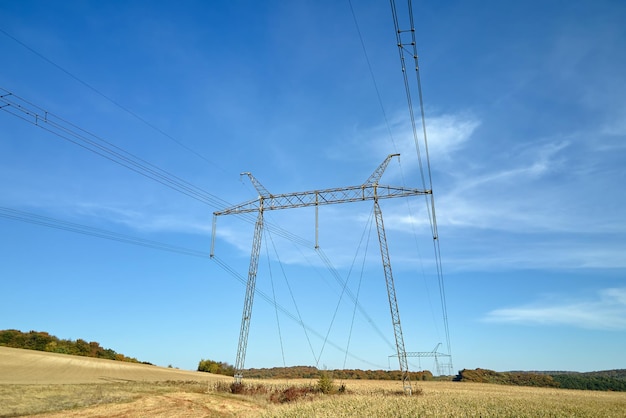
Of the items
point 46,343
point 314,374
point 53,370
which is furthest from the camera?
point 314,374

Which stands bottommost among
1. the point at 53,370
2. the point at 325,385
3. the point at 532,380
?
the point at 325,385

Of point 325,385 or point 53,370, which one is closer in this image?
point 325,385

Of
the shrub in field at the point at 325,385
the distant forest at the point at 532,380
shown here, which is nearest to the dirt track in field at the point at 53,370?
the shrub in field at the point at 325,385

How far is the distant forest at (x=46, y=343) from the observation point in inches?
4569

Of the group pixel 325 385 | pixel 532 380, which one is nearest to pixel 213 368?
pixel 325 385

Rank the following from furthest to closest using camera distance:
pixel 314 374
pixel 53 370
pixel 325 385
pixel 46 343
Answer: pixel 314 374
pixel 46 343
pixel 53 370
pixel 325 385

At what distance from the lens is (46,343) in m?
121

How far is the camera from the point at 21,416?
26.9 metres

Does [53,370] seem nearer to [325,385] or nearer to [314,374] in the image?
[325,385]

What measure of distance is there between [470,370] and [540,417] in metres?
142

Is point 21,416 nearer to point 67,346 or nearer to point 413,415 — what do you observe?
point 413,415

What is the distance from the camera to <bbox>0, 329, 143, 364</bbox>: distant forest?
116062 mm

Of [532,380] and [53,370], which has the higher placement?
[532,380]

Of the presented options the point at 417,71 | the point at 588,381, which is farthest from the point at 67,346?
the point at 588,381
